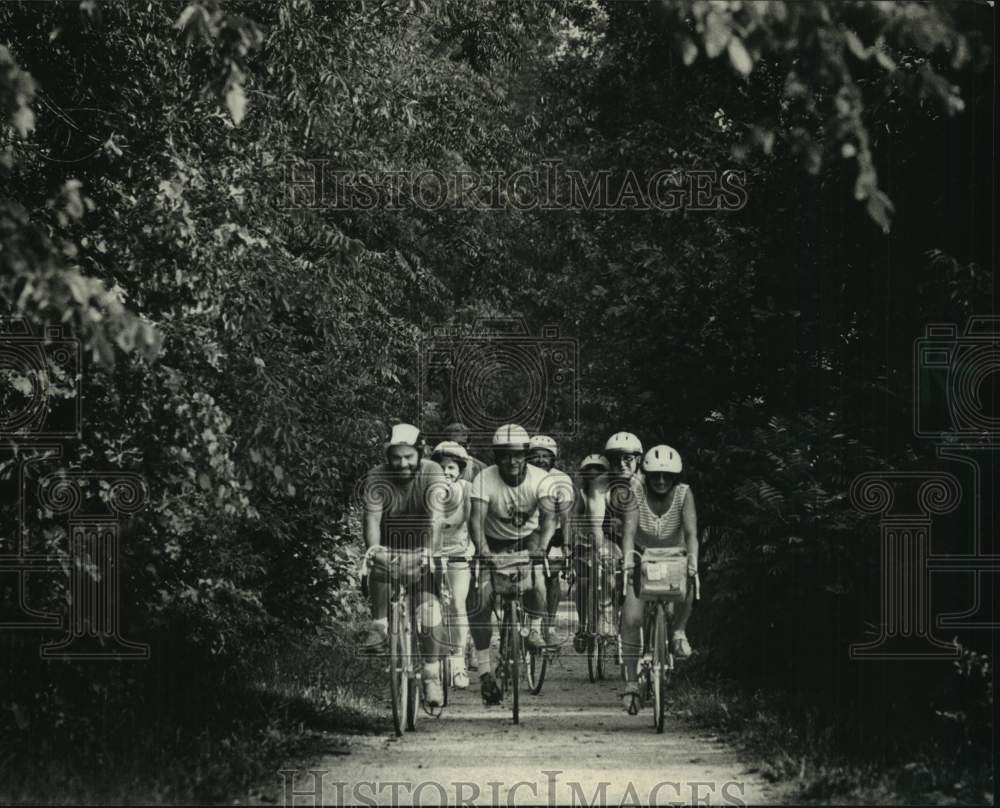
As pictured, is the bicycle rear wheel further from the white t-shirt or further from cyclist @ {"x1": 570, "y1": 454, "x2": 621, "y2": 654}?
the white t-shirt

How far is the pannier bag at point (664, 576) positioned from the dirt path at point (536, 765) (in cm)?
103

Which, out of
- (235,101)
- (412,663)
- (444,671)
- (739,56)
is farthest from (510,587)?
(739,56)

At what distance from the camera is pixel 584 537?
49.1 ft

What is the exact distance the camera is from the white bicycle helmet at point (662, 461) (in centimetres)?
1153

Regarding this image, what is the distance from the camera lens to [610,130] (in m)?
21.7

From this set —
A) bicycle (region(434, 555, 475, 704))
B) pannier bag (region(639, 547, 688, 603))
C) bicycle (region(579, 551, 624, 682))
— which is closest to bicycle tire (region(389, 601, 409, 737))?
bicycle (region(434, 555, 475, 704))

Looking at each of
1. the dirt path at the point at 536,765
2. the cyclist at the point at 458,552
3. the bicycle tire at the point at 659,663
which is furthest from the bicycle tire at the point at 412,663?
the bicycle tire at the point at 659,663

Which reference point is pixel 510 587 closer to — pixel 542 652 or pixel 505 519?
pixel 505 519

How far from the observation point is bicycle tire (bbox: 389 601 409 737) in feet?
35.9

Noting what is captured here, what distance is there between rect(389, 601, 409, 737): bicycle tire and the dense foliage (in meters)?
1.36

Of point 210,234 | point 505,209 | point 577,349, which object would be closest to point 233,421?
point 210,234

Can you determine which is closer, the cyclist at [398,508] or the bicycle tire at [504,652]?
the cyclist at [398,508]

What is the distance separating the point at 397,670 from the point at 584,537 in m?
4.26

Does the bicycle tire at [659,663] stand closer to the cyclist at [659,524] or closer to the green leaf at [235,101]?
the cyclist at [659,524]
